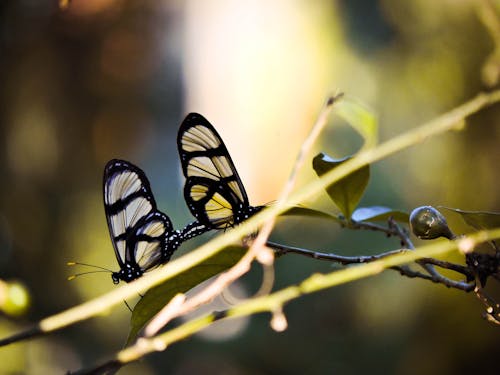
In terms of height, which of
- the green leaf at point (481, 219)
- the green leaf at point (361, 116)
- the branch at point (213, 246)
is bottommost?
the green leaf at point (481, 219)

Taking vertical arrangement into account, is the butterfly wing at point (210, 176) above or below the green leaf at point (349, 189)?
above

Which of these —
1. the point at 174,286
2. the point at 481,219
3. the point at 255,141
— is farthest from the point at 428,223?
the point at 255,141

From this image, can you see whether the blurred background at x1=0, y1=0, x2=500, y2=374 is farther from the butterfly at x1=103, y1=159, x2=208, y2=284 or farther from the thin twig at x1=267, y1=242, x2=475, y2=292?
the thin twig at x1=267, y1=242, x2=475, y2=292

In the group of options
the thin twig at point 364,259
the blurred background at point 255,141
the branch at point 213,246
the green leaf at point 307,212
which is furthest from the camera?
the blurred background at point 255,141

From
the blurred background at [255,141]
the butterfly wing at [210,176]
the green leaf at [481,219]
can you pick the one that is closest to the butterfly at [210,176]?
Answer: the butterfly wing at [210,176]

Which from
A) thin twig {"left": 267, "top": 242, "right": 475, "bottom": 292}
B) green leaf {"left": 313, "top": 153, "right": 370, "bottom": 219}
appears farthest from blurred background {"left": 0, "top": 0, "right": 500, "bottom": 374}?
thin twig {"left": 267, "top": 242, "right": 475, "bottom": 292}

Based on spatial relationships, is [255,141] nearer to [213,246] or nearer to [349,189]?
[349,189]

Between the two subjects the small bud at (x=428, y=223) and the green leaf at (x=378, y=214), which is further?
the green leaf at (x=378, y=214)

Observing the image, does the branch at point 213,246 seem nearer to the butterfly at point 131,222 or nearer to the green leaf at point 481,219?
the green leaf at point 481,219
